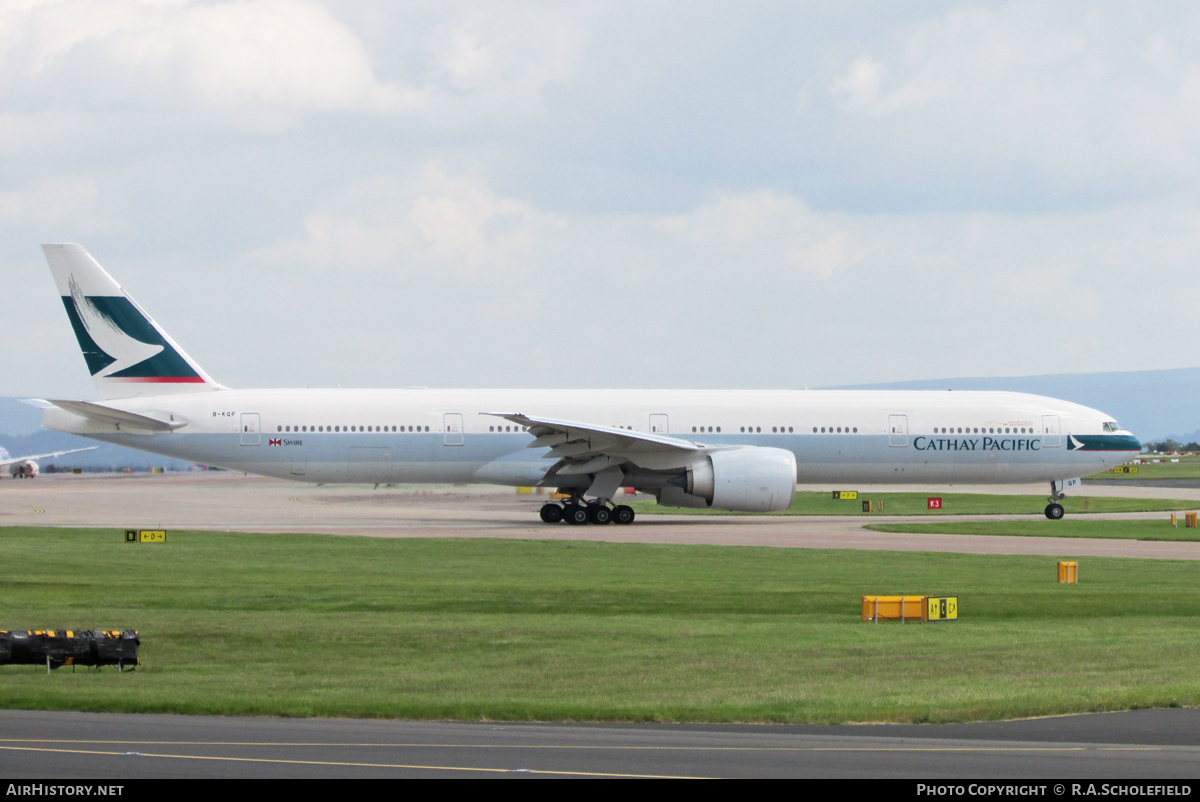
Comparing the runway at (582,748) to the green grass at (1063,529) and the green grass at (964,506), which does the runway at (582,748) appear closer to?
the green grass at (1063,529)

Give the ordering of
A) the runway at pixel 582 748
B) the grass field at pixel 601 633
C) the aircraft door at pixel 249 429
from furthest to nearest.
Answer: the aircraft door at pixel 249 429 → the grass field at pixel 601 633 → the runway at pixel 582 748

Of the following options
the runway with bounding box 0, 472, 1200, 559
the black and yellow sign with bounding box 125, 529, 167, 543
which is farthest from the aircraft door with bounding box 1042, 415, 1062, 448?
the black and yellow sign with bounding box 125, 529, 167, 543

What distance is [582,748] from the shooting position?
10.4 metres

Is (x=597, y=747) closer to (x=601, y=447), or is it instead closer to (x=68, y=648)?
(x=68, y=648)

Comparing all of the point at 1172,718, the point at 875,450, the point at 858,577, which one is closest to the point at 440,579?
the point at 858,577

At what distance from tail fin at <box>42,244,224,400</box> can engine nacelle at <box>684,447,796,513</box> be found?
13970 millimetres

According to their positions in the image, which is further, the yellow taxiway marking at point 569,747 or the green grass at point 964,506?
the green grass at point 964,506

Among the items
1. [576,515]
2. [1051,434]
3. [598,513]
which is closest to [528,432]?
[576,515]

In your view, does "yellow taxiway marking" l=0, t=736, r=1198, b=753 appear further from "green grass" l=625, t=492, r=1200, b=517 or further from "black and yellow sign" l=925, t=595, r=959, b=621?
"green grass" l=625, t=492, r=1200, b=517

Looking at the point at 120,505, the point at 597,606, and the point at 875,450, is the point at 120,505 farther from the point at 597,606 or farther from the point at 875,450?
the point at 597,606

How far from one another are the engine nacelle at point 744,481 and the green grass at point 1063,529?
113 inches

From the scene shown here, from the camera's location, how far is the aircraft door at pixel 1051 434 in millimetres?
41844

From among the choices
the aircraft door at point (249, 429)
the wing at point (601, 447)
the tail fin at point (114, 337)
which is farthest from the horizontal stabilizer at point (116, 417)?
the wing at point (601, 447)
